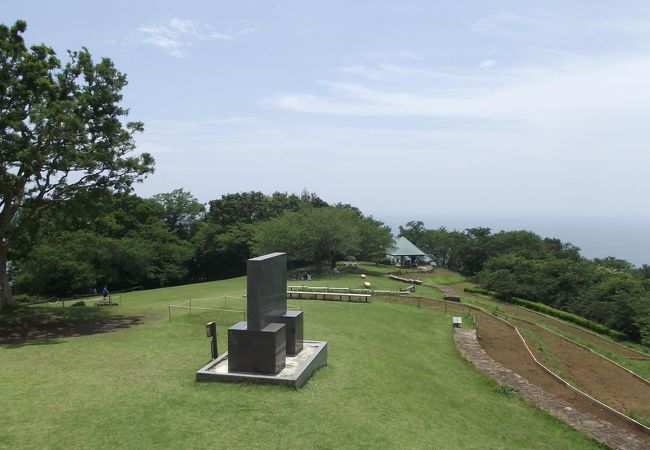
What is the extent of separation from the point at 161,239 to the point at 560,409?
40311 mm

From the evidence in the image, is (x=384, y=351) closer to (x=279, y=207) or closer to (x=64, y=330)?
(x=64, y=330)

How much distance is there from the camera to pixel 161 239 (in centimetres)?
4612

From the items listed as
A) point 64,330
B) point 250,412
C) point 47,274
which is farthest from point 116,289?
point 250,412

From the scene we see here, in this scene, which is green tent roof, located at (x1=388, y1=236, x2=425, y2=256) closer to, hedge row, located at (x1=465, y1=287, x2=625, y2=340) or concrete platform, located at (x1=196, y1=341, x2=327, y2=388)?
hedge row, located at (x1=465, y1=287, x2=625, y2=340)

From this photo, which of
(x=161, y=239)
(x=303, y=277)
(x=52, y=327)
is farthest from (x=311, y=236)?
(x=52, y=327)

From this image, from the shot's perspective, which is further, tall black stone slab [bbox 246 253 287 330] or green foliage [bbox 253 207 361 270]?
green foliage [bbox 253 207 361 270]

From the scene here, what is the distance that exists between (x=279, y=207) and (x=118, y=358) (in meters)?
46.1

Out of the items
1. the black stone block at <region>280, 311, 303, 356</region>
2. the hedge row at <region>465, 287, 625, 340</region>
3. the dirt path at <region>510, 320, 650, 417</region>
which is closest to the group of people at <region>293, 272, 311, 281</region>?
the hedge row at <region>465, 287, 625, 340</region>

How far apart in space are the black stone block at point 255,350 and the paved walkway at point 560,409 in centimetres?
726

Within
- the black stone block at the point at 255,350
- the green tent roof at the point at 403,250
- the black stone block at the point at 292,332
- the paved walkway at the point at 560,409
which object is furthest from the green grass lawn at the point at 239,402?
the green tent roof at the point at 403,250

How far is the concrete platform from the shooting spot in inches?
431

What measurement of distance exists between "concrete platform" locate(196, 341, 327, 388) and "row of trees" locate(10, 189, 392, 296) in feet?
39.7

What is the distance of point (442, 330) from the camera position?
21.0m

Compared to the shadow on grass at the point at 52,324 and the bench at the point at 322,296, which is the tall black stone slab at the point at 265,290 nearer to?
the shadow on grass at the point at 52,324
